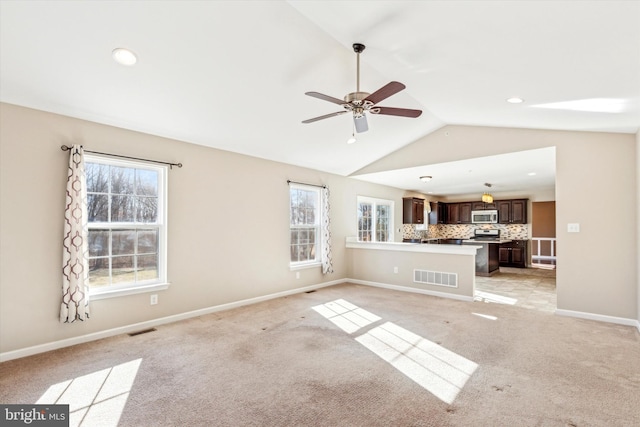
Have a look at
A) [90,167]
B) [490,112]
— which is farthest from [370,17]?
[90,167]

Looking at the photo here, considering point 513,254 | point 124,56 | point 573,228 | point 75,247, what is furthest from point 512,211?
point 75,247

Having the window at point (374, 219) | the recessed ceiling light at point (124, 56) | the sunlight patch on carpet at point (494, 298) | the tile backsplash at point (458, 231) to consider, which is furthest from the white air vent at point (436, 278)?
the recessed ceiling light at point (124, 56)

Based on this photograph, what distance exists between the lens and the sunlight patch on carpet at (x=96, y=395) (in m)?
2.19

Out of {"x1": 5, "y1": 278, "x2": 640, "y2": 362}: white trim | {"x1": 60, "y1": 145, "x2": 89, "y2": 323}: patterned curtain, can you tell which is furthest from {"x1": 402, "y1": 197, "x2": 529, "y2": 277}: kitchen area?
{"x1": 60, "y1": 145, "x2": 89, "y2": 323}: patterned curtain

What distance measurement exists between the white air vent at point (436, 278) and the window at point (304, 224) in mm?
1907

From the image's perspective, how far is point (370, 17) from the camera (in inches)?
99.3

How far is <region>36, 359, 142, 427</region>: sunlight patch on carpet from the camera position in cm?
219

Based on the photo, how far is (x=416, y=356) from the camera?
3.15m

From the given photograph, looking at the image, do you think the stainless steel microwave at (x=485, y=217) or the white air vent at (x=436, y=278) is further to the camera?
the stainless steel microwave at (x=485, y=217)

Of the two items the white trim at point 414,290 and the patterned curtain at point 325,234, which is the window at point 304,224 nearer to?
the patterned curtain at point 325,234

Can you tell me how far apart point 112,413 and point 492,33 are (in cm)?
380

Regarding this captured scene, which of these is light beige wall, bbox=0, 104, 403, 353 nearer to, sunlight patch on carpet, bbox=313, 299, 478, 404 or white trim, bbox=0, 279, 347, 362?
white trim, bbox=0, 279, 347, 362

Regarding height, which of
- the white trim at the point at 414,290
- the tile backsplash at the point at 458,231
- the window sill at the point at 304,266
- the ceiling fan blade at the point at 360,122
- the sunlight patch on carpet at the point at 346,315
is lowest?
the sunlight patch on carpet at the point at 346,315

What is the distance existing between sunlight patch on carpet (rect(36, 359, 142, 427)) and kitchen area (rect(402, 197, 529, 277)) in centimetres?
699
